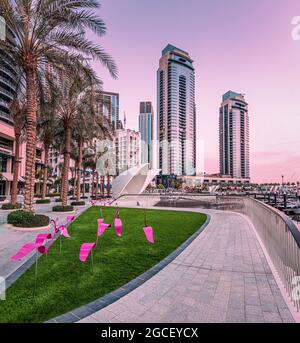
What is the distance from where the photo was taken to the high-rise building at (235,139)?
181 metres

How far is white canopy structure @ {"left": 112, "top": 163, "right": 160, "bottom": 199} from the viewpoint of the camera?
43.8 meters

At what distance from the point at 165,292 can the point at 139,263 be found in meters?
1.62

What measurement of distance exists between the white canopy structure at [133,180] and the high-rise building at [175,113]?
97537 millimetres

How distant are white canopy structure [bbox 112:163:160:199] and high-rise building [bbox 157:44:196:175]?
9754 centimetres

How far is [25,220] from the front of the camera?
9711mm

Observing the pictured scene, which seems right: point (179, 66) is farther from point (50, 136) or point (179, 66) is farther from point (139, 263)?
point (139, 263)

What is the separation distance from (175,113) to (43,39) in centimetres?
14366

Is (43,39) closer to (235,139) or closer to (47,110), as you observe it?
(47,110)

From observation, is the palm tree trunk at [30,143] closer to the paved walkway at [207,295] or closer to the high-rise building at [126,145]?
the paved walkway at [207,295]
